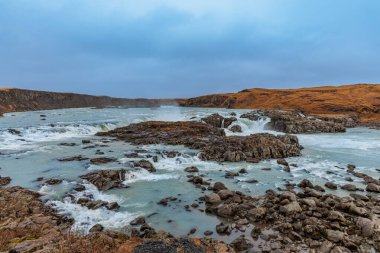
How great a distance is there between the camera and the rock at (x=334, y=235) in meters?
10.8

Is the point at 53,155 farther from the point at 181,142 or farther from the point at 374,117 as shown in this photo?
the point at 374,117

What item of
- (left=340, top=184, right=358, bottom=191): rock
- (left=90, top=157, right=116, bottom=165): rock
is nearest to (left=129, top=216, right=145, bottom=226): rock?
(left=90, top=157, right=116, bottom=165): rock

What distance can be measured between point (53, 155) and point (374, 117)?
6441cm

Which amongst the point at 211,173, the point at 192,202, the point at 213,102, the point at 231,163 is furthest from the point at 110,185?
the point at 213,102

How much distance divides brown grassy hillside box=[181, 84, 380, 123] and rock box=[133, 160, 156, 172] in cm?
5429

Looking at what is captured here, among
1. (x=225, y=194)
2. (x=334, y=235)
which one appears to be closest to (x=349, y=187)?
(x=334, y=235)

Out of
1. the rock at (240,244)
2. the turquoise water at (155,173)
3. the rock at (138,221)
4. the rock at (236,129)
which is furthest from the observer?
the rock at (236,129)

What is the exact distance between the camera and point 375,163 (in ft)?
80.4

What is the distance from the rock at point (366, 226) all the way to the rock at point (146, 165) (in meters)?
13.4

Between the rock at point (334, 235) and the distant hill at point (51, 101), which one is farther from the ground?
the distant hill at point (51, 101)

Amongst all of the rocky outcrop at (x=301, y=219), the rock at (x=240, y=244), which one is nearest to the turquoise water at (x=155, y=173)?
the rocky outcrop at (x=301, y=219)

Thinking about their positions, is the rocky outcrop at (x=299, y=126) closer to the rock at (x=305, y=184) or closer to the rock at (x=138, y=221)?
the rock at (x=305, y=184)

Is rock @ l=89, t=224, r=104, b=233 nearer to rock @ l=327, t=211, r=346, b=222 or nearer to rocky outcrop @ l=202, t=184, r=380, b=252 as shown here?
rocky outcrop @ l=202, t=184, r=380, b=252

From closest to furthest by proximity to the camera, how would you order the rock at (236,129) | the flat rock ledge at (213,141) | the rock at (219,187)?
the rock at (219,187), the flat rock ledge at (213,141), the rock at (236,129)
